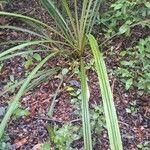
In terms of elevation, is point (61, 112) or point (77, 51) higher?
point (77, 51)

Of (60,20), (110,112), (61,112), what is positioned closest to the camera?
(110,112)

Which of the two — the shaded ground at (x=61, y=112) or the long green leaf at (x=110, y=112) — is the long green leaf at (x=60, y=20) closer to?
the shaded ground at (x=61, y=112)

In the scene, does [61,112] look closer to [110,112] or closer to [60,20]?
[60,20]

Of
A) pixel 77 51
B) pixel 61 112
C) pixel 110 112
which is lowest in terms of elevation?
pixel 110 112

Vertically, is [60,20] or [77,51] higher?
[60,20]

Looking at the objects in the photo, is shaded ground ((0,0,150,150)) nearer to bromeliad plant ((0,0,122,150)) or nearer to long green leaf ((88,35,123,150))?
bromeliad plant ((0,0,122,150))

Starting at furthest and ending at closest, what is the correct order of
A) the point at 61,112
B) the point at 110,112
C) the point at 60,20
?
the point at 60,20, the point at 61,112, the point at 110,112

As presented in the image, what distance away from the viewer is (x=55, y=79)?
2.08m

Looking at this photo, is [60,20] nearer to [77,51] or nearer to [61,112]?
[77,51]

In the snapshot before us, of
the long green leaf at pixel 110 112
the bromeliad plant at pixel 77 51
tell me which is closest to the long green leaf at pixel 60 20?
the bromeliad plant at pixel 77 51

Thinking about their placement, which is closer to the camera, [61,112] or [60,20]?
[61,112]

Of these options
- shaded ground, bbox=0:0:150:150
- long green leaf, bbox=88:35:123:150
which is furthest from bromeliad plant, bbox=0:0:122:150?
shaded ground, bbox=0:0:150:150

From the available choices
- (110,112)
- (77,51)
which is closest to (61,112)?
(77,51)

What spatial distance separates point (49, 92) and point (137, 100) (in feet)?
1.62
